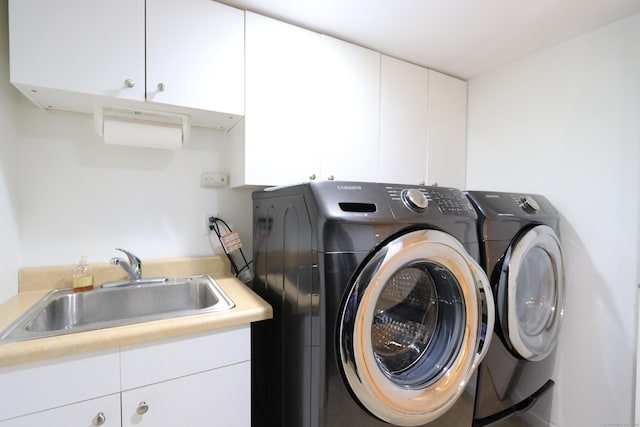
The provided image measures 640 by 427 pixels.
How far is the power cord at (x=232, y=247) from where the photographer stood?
1.60 meters

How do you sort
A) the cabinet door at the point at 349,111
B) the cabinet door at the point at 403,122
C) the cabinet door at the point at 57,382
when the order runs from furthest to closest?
the cabinet door at the point at 403,122, the cabinet door at the point at 349,111, the cabinet door at the point at 57,382

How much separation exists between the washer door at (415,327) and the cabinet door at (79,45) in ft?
3.81

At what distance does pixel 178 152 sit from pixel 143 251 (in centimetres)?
55

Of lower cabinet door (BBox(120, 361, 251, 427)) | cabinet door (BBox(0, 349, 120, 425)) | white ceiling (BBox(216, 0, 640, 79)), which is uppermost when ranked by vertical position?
white ceiling (BBox(216, 0, 640, 79))

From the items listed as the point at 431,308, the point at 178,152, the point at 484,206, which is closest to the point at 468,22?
the point at 484,206

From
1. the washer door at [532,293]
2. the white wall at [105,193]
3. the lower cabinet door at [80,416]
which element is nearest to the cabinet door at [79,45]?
the white wall at [105,193]

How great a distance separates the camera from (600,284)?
150cm

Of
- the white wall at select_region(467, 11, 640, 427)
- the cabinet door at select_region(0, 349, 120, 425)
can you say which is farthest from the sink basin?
the white wall at select_region(467, 11, 640, 427)

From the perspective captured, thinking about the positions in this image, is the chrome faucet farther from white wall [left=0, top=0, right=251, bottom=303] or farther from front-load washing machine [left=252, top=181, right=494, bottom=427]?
front-load washing machine [left=252, top=181, right=494, bottom=427]

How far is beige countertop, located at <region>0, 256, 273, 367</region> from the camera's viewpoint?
0.77 metres

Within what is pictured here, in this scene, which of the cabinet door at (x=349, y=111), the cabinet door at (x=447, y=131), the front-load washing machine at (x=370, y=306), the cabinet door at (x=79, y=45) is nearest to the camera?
the front-load washing machine at (x=370, y=306)

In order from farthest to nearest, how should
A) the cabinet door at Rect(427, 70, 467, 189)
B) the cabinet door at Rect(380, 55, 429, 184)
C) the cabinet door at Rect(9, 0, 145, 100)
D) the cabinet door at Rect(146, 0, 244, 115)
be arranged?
the cabinet door at Rect(427, 70, 467, 189)
the cabinet door at Rect(380, 55, 429, 184)
the cabinet door at Rect(146, 0, 244, 115)
the cabinet door at Rect(9, 0, 145, 100)

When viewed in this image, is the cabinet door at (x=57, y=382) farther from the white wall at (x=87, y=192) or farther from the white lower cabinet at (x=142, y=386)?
the white wall at (x=87, y=192)

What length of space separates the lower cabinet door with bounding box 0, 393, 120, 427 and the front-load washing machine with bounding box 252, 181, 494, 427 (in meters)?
0.55
